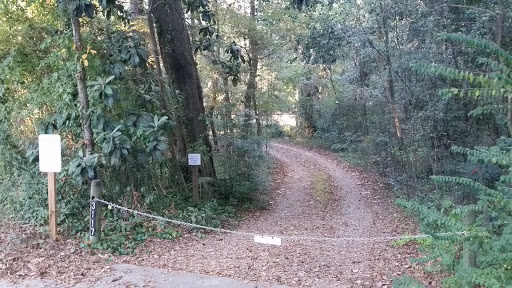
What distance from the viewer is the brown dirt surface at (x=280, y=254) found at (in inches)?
246

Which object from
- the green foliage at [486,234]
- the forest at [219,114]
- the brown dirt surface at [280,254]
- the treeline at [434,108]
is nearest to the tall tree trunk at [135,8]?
the forest at [219,114]

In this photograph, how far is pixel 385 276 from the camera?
6703mm

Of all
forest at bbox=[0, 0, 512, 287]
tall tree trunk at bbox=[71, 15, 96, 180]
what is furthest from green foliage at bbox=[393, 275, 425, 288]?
tall tree trunk at bbox=[71, 15, 96, 180]

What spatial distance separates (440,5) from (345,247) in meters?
5.56

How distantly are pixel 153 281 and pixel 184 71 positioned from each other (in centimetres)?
658

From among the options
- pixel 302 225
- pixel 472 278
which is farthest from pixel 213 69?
pixel 472 278

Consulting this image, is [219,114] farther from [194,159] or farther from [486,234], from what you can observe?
[486,234]

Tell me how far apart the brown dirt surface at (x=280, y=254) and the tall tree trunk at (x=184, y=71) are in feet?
7.80

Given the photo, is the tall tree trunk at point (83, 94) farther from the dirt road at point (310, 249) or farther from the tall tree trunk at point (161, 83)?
the tall tree trunk at point (161, 83)

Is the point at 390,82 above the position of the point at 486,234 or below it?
above

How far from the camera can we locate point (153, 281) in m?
5.77

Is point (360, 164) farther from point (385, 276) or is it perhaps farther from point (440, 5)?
point (385, 276)

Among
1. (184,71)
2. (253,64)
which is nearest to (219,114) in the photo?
(184,71)

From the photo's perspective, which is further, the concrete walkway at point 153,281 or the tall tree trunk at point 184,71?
the tall tree trunk at point 184,71
